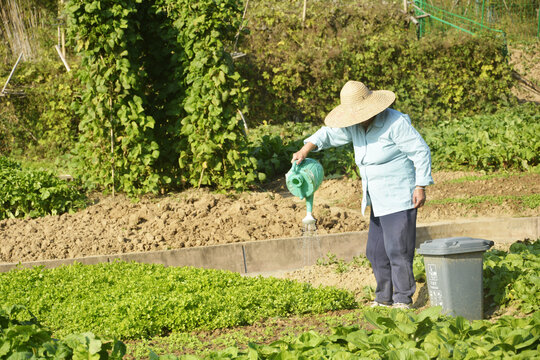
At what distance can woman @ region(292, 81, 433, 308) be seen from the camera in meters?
5.23

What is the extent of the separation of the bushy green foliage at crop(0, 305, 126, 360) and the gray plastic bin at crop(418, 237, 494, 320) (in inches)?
109

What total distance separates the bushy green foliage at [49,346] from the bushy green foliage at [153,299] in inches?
60.9

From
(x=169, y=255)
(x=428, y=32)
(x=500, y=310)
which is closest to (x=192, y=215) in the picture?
(x=169, y=255)

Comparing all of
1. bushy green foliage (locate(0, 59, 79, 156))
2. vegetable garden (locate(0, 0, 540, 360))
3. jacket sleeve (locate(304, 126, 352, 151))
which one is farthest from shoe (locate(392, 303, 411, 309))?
bushy green foliage (locate(0, 59, 79, 156))

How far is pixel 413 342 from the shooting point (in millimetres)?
3148

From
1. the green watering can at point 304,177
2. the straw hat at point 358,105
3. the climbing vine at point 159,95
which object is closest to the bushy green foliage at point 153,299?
the green watering can at point 304,177

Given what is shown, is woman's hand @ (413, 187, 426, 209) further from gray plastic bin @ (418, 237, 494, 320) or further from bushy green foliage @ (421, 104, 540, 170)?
bushy green foliage @ (421, 104, 540, 170)

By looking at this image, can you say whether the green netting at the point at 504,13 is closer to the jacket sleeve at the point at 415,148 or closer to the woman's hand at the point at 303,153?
the woman's hand at the point at 303,153

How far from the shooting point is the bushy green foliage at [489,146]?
10969 mm

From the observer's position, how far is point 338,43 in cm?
1666

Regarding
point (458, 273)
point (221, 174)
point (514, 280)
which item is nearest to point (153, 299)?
point (458, 273)

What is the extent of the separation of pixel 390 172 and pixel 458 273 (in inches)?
39.7

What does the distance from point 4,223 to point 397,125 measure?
19.0 ft

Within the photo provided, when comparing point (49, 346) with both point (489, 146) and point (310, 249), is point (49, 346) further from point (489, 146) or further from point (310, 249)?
point (489, 146)
